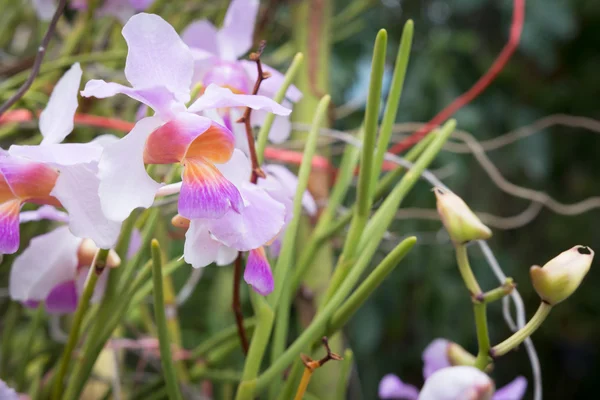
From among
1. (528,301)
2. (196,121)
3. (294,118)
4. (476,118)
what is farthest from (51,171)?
(528,301)

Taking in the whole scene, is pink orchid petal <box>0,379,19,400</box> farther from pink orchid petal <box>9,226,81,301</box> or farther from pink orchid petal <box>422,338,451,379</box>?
pink orchid petal <box>422,338,451,379</box>

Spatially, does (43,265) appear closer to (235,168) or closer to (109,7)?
(235,168)

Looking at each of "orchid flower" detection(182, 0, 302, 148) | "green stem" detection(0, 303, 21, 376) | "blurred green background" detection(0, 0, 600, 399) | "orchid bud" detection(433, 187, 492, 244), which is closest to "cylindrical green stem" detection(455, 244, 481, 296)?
"orchid bud" detection(433, 187, 492, 244)

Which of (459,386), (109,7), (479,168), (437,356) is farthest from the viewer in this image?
(479,168)

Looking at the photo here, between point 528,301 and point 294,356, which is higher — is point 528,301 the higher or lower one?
the lower one

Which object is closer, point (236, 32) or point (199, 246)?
point (199, 246)

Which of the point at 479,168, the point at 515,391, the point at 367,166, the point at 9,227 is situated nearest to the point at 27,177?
the point at 9,227

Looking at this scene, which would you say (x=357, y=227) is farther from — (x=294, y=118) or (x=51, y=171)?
(x=294, y=118)
